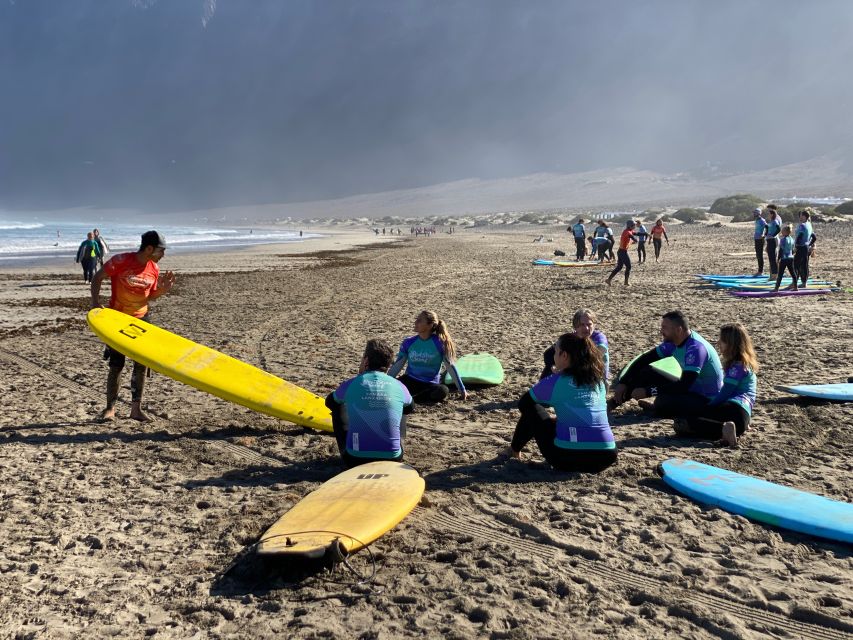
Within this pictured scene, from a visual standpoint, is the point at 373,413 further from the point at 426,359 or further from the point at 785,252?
the point at 785,252

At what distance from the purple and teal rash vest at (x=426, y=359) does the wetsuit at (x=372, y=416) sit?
1.73 metres

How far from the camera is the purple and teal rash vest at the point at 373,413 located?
188 inches

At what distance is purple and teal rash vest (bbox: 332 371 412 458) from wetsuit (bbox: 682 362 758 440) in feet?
7.91

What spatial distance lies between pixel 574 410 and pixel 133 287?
150 inches

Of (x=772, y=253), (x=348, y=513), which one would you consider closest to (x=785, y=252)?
(x=772, y=253)

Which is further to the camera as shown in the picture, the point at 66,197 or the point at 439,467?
the point at 66,197

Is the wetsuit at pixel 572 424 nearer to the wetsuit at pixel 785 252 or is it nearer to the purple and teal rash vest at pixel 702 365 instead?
the purple and teal rash vest at pixel 702 365

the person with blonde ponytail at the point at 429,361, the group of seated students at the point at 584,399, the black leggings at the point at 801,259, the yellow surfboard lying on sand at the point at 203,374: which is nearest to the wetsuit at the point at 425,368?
the person with blonde ponytail at the point at 429,361

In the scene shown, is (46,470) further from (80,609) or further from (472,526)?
(472,526)

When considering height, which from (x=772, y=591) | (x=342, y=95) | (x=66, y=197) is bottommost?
(x=772, y=591)

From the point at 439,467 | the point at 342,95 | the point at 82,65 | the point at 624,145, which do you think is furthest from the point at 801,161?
the point at 439,467

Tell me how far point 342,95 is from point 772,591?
162530mm

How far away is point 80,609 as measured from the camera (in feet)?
10.8

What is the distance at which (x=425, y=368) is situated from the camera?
670cm
